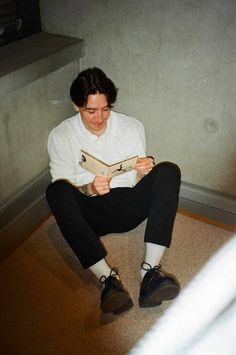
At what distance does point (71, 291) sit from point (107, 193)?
0.47 metres

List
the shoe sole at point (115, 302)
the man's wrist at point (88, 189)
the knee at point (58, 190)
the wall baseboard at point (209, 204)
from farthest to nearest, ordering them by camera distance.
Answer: the wall baseboard at point (209, 204) < the man's wrist at point (88, 189) < the knee at point (58, 190) < the shoe sole at point (115, 302)

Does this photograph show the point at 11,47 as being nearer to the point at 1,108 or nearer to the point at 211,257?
the point at 1,108

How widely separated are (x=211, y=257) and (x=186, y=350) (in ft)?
1.80

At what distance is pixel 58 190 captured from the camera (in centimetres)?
152

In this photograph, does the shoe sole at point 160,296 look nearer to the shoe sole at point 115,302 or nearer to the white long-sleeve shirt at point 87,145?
the shoe sole at point 115,302

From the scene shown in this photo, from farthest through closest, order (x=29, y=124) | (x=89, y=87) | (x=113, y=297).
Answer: (x=29, y=124)
(x=89, y=87)
(x=113, y=297)

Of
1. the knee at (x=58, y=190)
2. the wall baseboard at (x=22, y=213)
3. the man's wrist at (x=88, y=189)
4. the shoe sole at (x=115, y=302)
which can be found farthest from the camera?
the wall baseboard at (x=22, y=213)

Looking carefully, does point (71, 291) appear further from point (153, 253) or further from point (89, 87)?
point (89, 87)

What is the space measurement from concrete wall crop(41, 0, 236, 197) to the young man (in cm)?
22

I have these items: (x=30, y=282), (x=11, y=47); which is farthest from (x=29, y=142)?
(x=30, y=282)

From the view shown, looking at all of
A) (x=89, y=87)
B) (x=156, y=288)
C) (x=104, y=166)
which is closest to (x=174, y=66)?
(x=89, y=87)

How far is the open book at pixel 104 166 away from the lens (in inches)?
60.0

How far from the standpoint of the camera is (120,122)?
5.61 ft

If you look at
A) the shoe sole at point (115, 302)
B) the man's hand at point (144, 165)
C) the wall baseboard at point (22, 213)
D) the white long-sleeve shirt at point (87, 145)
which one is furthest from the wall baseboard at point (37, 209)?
the shoe sole at point (115, 302)
